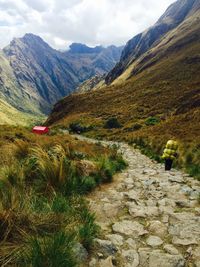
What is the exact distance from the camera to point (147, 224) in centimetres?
666

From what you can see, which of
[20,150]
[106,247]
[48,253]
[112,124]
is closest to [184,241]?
[106,247]

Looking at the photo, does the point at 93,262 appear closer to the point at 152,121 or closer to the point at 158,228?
the point at 158,228

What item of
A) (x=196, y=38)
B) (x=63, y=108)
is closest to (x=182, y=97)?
(x=63, y=108)

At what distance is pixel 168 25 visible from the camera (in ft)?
606

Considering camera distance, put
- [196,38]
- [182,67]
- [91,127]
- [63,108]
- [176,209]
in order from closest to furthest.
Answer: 1. [176,209]
2. [91,127]
3. [182,67]
4. [63,108]
5. [196,38]

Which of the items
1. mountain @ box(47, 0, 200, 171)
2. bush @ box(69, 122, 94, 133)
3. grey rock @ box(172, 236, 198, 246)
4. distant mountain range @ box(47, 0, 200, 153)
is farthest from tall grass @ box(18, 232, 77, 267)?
bush @ box(69, 122, 94, 133)

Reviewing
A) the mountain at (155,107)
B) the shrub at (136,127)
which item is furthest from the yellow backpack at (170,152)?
the shrub at (136,127)

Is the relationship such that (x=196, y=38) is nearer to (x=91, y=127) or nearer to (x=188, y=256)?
(x=91, y=127)

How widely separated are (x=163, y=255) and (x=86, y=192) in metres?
3.76

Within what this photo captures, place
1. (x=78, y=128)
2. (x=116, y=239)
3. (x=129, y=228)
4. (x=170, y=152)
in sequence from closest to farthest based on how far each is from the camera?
(x=116, y=239) < (x=129, y=228) < (x=170, y=152) < (x=78, y=128)

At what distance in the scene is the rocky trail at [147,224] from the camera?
16.7 ft

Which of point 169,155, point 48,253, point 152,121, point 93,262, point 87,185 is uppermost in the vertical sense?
point 152,121

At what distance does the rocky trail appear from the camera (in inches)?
201

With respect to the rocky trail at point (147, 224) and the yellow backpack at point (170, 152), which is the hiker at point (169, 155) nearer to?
the yellow backpack at point (170, 152)
